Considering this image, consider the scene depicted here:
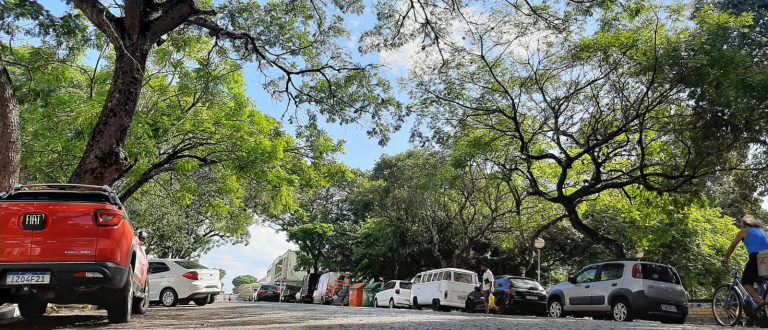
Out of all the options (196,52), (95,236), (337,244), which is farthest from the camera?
(337,244)

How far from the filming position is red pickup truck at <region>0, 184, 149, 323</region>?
677cm

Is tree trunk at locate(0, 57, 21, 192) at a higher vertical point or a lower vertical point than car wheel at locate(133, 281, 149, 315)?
higher

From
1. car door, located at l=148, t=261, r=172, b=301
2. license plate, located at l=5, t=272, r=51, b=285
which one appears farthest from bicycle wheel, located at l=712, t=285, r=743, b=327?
car door, located at l=148, t=261, r=172, b=301

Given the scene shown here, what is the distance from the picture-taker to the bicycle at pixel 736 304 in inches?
372

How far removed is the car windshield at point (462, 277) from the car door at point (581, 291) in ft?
18.9

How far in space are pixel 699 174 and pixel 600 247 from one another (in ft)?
50.1

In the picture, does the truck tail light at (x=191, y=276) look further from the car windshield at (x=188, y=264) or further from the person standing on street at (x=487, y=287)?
the person standing on street at (x=487, y=287)

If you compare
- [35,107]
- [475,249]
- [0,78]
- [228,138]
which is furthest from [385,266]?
[0,78]

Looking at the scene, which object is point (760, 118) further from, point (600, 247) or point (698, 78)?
point (600, 247)

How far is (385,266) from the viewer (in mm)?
38656

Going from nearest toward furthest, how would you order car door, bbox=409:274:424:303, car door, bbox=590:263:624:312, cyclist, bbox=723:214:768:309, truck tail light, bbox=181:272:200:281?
cyclist, bbox=723:214:768:309
car door, bbox=590:263:624:312
truck tail light, bbox=181:272:200:281
car door, bbox=409:274:424:303

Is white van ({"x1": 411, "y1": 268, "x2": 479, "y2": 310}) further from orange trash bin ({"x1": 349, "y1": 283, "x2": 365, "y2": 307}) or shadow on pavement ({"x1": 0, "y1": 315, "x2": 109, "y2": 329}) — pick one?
shadow on pavement ({"x1": 0, "y1": 315, "x2": 109, "y2": 329})

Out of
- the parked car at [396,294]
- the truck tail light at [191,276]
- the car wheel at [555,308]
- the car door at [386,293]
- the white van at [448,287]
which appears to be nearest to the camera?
the car wheel at [555,308]

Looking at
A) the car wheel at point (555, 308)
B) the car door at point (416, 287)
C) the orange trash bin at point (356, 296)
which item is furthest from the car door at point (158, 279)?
the orange trash bin at point (356, 296)
